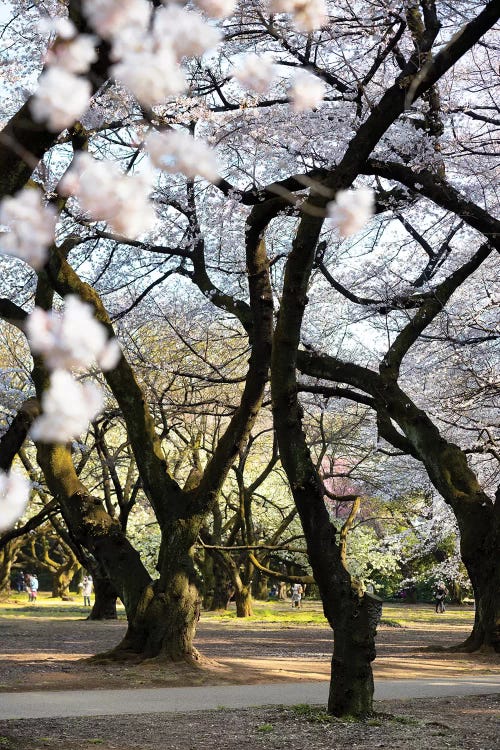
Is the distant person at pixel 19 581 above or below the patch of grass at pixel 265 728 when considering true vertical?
above

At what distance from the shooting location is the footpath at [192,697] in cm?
732

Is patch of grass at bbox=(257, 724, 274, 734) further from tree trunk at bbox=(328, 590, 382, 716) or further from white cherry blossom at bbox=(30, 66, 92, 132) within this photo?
white cherry blossom at bbox=(30, 66, 92, 132)

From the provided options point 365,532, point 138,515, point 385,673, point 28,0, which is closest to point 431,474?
point 385,673

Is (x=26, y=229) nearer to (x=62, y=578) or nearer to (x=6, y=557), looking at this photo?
(x=6, y=557)

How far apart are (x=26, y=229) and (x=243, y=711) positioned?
577 cm

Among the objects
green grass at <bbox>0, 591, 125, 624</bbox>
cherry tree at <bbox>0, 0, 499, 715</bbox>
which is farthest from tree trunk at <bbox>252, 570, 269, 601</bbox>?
cherry tree at <bbox>0, 0, 499, 715</bbox>

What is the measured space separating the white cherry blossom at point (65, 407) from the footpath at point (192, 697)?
17.0ft

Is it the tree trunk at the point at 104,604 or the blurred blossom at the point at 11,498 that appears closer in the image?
the blurred blossom at the point at 11,498

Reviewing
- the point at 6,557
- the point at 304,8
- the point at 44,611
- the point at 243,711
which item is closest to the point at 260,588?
the point at 6,557

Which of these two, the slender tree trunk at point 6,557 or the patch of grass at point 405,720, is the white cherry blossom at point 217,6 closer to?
the patch of grass at point 405,720

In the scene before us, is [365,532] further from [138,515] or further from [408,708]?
[408,708]

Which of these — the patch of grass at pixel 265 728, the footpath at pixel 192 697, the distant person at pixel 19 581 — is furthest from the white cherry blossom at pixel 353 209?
the distant person at pixel 19 581

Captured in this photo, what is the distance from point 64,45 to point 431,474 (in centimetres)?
1045

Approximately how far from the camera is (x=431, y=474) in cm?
1238
